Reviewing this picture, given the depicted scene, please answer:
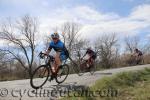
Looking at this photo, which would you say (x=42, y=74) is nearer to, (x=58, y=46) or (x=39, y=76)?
(x=39, y=76)

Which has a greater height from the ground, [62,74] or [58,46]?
[58,46]

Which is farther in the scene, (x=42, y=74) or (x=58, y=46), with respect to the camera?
(x=58, y=46)

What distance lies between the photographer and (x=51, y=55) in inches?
377

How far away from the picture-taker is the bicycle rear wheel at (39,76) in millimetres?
8875

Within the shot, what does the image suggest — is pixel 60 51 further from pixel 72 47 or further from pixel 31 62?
pixel 72 47

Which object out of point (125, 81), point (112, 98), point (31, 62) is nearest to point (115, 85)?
point (125, 81)

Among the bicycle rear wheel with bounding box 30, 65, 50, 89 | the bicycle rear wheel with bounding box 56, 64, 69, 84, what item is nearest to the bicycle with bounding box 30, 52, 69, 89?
the bicycle rear wheel with bounding box 30, 65, 50, 89

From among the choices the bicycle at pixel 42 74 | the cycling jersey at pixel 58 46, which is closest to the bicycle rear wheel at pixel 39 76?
the bicycle at pixel 42 74

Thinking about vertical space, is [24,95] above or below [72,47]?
below

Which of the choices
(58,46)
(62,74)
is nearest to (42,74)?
(58,46)

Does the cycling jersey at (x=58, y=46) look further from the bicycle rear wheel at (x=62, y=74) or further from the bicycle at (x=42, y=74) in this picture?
the bicycle rear wheel at (x=62, y=74)

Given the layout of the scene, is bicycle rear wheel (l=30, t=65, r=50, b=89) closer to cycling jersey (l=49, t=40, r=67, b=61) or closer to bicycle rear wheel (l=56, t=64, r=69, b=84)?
cycling jersey (l=49, t=40, r=67, b=61)

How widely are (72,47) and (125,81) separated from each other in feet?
190

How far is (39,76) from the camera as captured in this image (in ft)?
30.5
